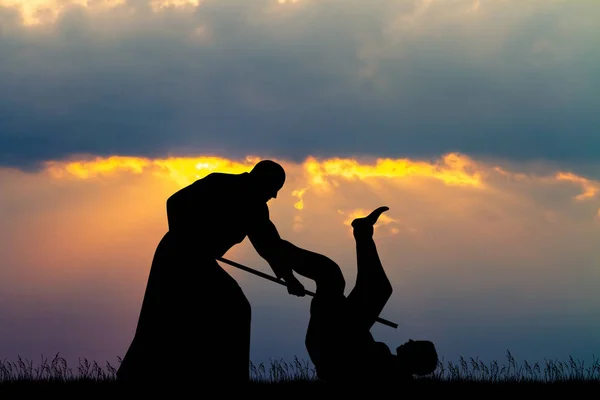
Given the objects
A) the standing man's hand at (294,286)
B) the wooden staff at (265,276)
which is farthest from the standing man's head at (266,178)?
the standing man's hand at (294,286)

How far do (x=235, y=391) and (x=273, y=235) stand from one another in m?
1.81

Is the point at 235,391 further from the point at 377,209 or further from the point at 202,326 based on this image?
the point at 377,209

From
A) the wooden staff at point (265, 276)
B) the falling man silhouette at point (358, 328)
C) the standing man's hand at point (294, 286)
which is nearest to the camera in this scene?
the falling man silhouette at point (358, 328)

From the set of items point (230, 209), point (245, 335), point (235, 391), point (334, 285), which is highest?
point (230, 209)

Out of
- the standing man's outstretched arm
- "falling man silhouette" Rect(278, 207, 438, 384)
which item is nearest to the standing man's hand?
the standing man's outstretched arm

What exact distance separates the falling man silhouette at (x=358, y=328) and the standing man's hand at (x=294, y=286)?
222mm

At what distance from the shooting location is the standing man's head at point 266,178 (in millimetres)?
9758

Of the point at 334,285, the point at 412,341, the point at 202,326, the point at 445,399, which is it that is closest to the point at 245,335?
the point at 202,326

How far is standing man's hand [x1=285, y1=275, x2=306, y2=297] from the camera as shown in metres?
9.96

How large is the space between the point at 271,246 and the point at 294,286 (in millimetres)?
521

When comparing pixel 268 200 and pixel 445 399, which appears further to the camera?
pixel 445 399

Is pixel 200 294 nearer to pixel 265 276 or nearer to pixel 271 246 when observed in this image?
pixel 265 276

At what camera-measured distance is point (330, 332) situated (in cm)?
961

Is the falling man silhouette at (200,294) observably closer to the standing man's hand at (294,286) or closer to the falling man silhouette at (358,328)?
the standing man's hand at (294,286)
